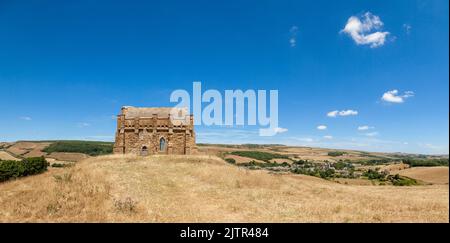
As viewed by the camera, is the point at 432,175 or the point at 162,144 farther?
the point at 432,175

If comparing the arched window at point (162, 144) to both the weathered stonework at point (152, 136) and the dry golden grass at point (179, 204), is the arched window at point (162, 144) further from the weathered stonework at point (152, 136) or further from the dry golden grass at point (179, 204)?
the dry golden grass at point (179, 204)

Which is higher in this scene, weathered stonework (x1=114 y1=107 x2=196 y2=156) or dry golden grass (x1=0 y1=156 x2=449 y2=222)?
weathered stonework (x1=114 y1=107 x2=196 y2=156)

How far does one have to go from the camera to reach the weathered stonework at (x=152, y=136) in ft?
113

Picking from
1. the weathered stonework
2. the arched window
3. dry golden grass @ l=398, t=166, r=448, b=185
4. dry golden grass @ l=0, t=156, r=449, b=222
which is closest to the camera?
dry golden grass @ l=0, t=156, r=449, b=222

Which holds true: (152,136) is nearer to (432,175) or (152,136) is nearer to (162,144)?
(162,144)

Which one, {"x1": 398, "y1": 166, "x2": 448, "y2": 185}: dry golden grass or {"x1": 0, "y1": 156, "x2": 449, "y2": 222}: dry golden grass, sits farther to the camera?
{"x1": 398, "y1": 166, "x2": 448, "y2": 185}: dry golden grass

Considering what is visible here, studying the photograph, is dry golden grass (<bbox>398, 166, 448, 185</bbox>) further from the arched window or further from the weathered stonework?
the arched window

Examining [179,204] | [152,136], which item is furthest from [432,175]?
[179,204]

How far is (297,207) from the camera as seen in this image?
13812 millimetres

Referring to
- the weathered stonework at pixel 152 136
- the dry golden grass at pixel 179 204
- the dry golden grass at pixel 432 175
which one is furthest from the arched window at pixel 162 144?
the dry golden grass at pixel 432 175

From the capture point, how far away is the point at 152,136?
114 feet

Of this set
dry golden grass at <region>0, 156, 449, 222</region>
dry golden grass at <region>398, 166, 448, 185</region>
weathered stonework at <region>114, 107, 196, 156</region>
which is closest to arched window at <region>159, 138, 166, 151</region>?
weathered stonework at <region>114, 107, 196, 156</region>

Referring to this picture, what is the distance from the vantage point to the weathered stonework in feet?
113
